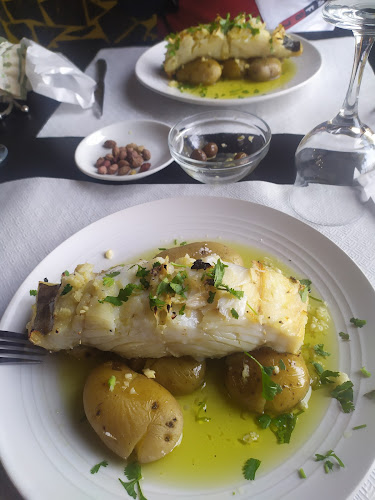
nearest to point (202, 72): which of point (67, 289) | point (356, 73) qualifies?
point (356, 73)

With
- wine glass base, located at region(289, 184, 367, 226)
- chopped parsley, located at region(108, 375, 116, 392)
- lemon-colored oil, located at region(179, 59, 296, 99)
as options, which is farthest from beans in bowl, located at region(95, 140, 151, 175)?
chopped parsley, located at region(108, 375, 116, 392)

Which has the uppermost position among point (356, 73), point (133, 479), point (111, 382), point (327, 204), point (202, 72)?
point (356, 73)

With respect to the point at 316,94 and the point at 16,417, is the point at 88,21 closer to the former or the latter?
the point at 316,94

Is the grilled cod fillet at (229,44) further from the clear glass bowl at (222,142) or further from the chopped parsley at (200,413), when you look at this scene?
the chopped parsley at (200,413)

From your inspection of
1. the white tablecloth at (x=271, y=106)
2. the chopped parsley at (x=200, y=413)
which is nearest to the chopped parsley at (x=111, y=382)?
the chopped parsley at (x=200, y=413)

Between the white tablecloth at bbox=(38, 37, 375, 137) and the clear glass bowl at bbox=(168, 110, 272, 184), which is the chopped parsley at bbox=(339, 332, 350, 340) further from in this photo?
the white tablecloth at bbox=(38, 37, 375, 137)

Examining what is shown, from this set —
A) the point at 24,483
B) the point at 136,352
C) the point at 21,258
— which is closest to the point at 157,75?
the point at 21,258

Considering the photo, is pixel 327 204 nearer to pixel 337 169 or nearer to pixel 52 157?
pixel 337 169
